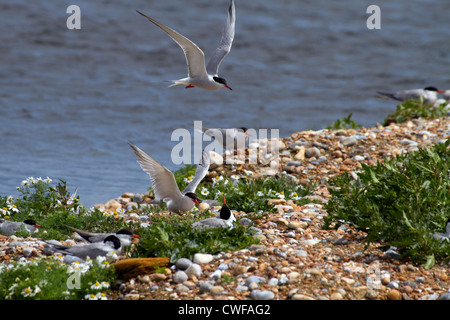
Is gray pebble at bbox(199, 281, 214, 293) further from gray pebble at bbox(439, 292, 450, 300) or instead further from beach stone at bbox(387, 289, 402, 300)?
gray pebble at bbox(439, 292, 450, 300)

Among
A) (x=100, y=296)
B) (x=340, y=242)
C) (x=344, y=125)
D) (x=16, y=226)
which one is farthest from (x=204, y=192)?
(x=344, y=125)

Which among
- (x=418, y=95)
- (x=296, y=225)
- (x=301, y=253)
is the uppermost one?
(x=418, y=95)

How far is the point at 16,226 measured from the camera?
627cm

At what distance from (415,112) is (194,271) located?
703cm

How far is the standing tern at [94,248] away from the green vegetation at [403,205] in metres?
1.98

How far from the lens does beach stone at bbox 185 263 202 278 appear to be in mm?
4715

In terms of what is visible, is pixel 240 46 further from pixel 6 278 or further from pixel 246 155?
pixel 6 278

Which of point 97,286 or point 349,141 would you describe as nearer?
point 97,286

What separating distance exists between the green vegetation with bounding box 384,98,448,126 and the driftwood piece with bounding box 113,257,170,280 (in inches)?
272

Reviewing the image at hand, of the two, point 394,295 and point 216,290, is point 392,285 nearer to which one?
point 394,295

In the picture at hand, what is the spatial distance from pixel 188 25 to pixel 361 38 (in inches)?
209

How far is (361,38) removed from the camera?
1803 centimetres

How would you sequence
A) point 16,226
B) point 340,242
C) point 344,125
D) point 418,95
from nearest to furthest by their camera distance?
1. point 340,242
2. point 16,226
3. point 344,125
4. point 418,95

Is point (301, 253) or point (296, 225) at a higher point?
point (296, 225)
